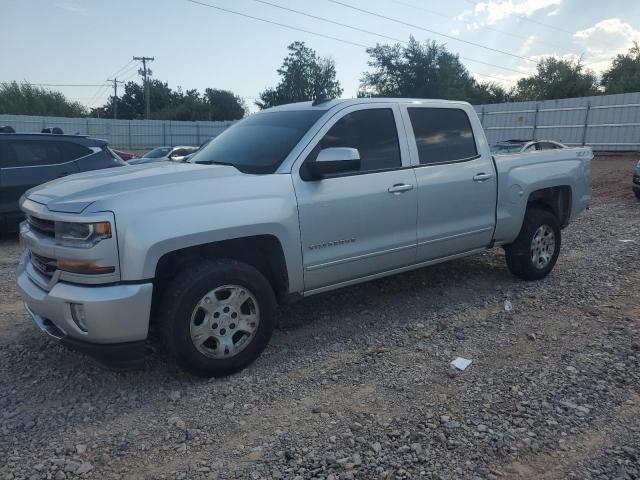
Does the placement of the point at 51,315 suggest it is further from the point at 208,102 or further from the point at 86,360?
the point at 208,102

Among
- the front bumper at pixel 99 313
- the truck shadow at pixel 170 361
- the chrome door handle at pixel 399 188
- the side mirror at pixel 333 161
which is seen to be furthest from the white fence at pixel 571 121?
the front bumper at pixel 99 313

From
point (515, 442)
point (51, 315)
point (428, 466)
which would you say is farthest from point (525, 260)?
point (51, 315)

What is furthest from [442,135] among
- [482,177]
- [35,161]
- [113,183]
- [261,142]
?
[35,161]

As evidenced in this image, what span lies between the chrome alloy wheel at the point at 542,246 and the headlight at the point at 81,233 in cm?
443

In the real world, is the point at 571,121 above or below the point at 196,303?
above

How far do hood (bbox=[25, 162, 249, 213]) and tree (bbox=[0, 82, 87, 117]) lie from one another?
56117 millimetres

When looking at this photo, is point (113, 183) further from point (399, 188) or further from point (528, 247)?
point (528, 247)

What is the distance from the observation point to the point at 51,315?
11.0 ft

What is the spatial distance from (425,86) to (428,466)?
4965cm

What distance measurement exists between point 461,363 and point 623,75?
4205 cm

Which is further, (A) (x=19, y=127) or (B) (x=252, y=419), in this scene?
(A) (x=19, y=127)

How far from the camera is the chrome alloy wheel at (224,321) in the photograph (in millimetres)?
3529

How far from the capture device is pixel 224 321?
3.63m

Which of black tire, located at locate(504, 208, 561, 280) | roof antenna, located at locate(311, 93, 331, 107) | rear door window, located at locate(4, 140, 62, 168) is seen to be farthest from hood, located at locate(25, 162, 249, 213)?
→ rear door window, located at locate(4, 140, 62, 168)
